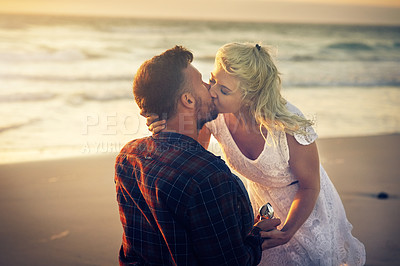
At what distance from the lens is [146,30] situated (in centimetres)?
3244

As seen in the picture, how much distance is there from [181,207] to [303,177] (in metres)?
1.26

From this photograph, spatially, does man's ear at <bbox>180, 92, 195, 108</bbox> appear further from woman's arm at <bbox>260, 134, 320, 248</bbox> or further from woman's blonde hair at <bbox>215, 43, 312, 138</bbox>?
woman's arm at <bbox>260, 134, 320, 248</bbox>

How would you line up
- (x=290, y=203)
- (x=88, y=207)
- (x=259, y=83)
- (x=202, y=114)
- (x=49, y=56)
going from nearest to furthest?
(x=202, y=114), (x=259, y=83), (x=290, y=203), (x=88, y=207), (x=49, y=56)

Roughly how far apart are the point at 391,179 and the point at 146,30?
28411mm

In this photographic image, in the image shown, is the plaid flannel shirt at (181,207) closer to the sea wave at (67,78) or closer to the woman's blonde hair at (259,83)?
the woman's blonde hair at (259,83)

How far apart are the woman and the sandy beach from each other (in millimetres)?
1386

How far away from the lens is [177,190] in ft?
5.91

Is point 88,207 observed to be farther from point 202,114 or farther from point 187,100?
point 187,100

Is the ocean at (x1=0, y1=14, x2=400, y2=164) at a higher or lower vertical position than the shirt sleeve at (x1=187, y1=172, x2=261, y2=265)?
lower

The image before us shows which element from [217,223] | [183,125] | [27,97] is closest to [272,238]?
[217,223]

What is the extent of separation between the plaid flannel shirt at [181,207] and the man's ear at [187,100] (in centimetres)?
17


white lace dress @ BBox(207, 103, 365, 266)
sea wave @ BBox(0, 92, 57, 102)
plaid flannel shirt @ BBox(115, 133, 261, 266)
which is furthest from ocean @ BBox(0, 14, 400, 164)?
plaid flannel shirt @ BBox(115, 133, 261, 266)

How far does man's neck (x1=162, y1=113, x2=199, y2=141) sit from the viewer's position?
2.07m

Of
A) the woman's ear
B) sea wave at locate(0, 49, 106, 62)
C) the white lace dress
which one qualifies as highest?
the woman's ear
